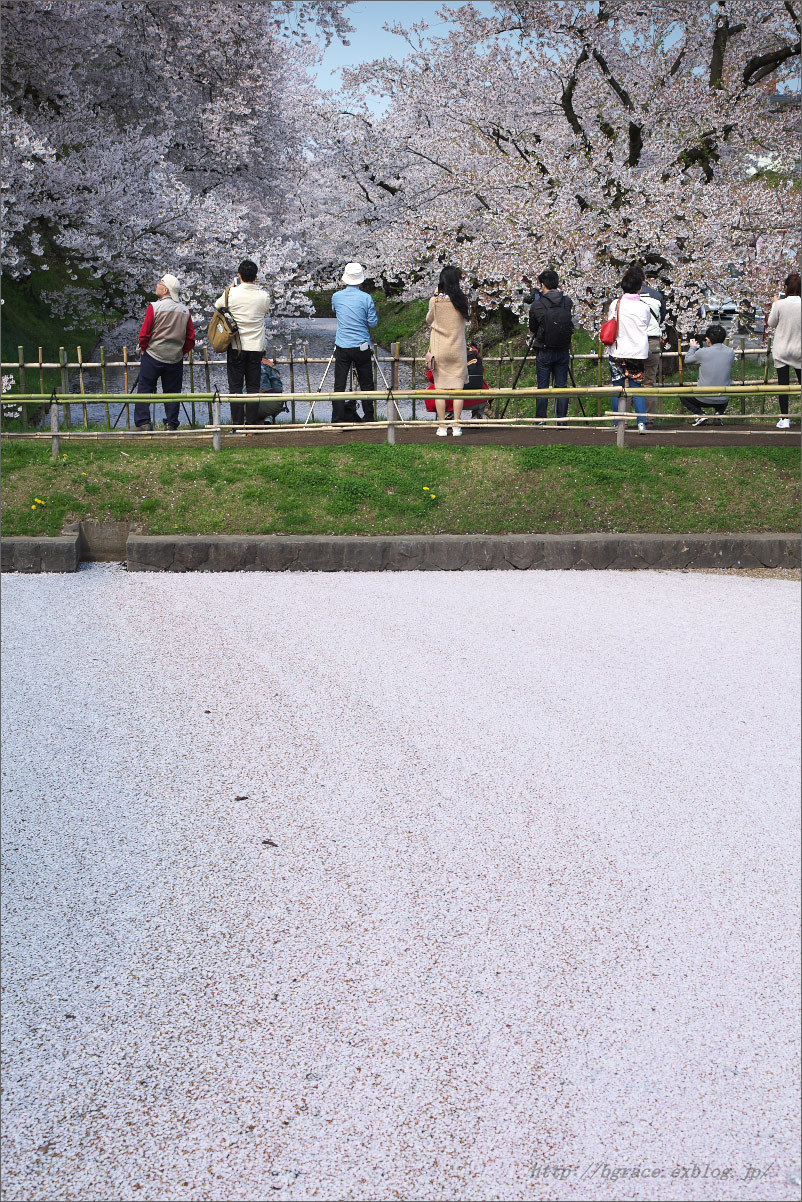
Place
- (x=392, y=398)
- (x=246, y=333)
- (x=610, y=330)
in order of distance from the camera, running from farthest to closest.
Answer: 1. (x=610, y=330)
2. (x=246, y=333)
3. (x=392, y=398)

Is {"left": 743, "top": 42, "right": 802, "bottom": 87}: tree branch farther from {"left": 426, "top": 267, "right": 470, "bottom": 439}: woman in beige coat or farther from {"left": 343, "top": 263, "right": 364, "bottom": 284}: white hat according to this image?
{"left": 343, "top": 263, "right": 364, "bottom": 284}: white hat

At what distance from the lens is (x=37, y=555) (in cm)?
716

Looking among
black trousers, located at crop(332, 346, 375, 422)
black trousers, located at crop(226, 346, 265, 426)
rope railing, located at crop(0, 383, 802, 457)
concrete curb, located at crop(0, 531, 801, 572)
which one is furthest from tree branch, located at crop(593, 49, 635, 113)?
concrete curb, located at crop(0, 531, 801, 572)

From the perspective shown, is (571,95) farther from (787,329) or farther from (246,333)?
(246,333)

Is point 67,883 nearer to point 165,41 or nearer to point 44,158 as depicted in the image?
point 44,158

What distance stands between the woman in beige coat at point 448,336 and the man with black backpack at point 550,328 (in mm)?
636

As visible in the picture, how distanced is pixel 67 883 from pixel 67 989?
559mm

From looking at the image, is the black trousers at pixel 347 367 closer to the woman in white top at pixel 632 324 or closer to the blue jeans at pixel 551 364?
the blue jeans at pixel 551 364

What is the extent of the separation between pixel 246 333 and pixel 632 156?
7179 millimetres

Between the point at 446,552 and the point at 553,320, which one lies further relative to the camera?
the point at 553,320

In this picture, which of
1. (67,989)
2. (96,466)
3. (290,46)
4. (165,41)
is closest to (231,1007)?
(67,989)

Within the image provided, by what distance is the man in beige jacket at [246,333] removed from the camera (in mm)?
9445

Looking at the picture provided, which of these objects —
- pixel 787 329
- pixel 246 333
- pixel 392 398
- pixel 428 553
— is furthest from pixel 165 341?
pixel 787 329

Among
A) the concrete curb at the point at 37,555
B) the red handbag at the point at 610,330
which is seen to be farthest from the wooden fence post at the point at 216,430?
the red handbag at the point at 610,330
